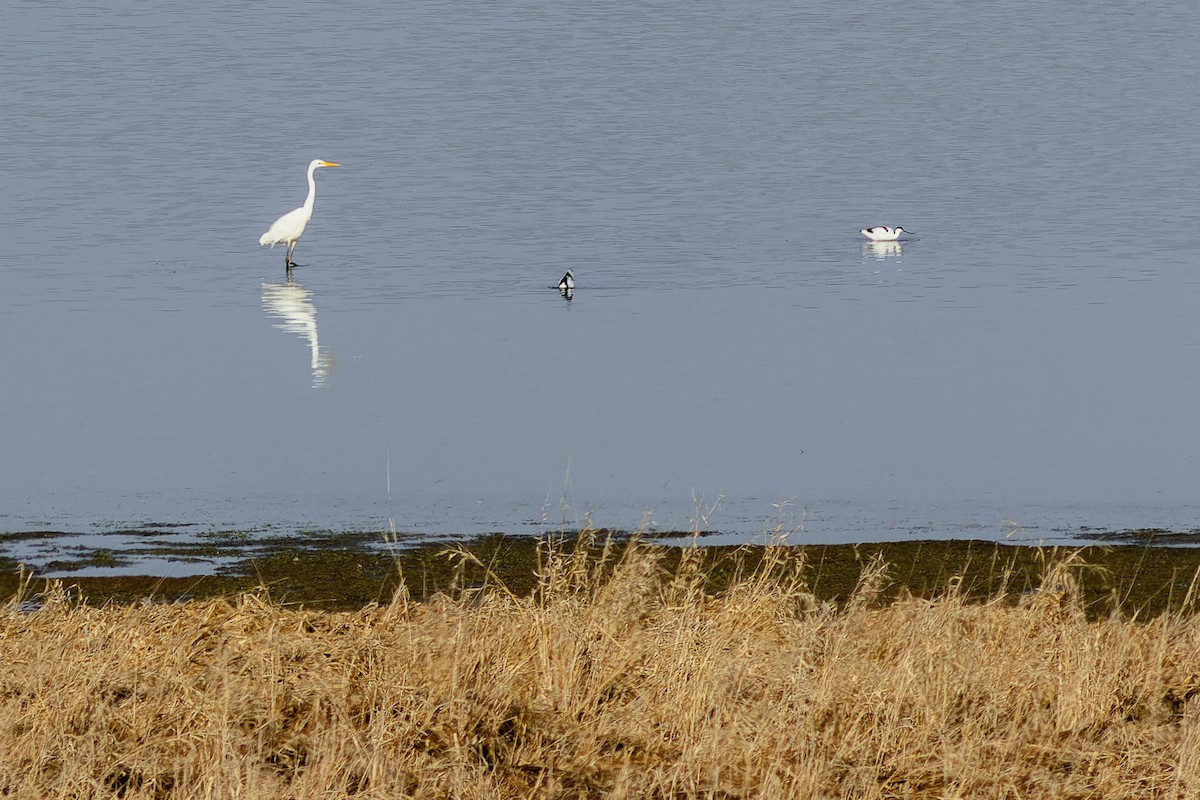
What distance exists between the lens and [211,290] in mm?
26438

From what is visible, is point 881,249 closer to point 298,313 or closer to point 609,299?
point 609,299

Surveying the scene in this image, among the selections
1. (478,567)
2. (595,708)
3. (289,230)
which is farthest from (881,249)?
(595,708)

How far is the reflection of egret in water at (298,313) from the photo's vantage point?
20.8m

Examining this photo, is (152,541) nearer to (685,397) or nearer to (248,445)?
(248,445)

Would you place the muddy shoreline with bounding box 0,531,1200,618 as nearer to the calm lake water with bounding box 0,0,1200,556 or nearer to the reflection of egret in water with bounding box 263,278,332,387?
the calm lake water with bounding box 0,0,1200,556

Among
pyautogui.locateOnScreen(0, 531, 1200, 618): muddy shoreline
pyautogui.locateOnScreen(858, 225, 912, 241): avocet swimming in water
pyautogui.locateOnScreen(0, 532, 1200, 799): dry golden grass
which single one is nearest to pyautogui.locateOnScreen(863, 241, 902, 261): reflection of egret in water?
pyautogui.locateOnScreen(858, 225, 912, 241): avocet swimming in water

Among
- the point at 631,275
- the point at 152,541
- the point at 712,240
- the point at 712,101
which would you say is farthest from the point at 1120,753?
the point at 712,101

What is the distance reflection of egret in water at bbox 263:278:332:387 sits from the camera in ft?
68.4

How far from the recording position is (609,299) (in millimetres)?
25016

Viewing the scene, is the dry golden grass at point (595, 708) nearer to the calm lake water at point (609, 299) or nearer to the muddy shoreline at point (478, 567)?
the calm lake water at point (609, 299)

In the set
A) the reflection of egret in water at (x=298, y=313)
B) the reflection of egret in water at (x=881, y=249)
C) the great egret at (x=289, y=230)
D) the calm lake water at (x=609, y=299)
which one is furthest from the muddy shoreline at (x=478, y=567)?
the reflection of egret in water at (x=881, y=249)

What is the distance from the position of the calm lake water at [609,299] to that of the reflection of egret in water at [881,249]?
81 mm

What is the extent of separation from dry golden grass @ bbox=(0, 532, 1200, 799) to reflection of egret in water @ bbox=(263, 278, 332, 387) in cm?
1227

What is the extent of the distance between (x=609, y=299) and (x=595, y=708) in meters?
17.9
